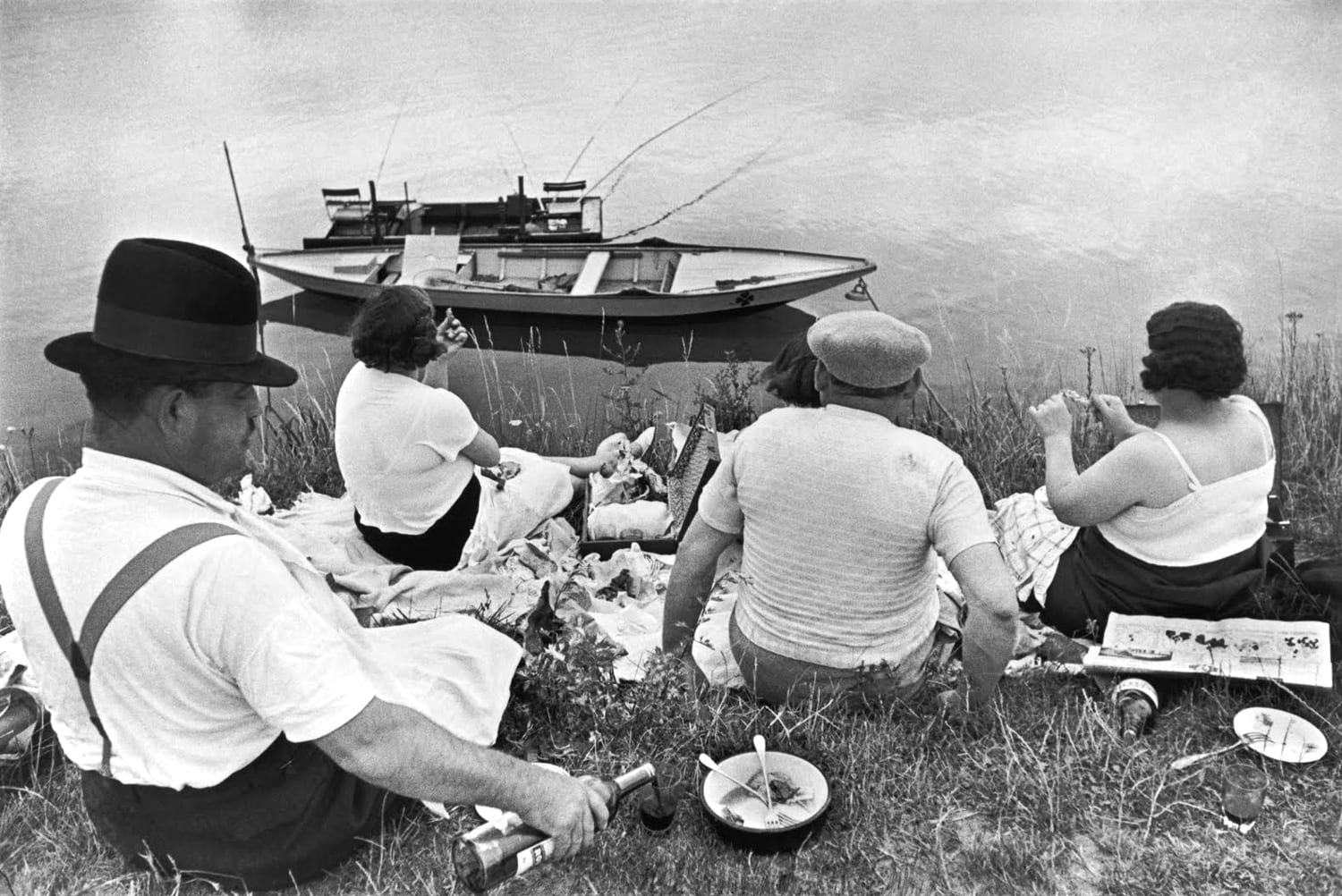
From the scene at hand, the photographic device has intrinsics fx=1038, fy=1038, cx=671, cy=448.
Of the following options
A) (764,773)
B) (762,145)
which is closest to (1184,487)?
(764,773)

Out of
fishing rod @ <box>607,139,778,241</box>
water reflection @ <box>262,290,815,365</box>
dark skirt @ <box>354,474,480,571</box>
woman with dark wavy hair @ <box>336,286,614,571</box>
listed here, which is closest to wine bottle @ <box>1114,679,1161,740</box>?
woman with dark wavy hair @ <box>336,286,614,571</box>

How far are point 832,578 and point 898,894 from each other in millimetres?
820

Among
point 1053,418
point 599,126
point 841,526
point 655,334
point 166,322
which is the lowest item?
point 655,334

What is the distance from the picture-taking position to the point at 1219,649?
3207 millimetres

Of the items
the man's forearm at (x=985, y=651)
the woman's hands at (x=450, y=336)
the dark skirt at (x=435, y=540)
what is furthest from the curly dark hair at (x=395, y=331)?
the man's forearm at (x=985, y=651)

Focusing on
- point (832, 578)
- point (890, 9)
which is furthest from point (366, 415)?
point (890, 9)

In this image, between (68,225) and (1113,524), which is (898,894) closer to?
(1113,524)

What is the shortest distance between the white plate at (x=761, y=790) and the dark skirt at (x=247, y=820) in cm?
88

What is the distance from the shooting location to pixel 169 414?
1970 millimetres

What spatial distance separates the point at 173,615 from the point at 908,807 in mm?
1810

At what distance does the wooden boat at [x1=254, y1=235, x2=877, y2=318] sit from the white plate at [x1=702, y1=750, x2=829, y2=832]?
33.1ft

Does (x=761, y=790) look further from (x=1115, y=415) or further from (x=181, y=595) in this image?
(x=1115, y=415)

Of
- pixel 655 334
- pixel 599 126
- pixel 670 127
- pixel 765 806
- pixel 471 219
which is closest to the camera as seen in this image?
pixel 765 806

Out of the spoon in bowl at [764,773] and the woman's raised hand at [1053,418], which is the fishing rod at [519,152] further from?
the spoon in bowl at [764,773]
